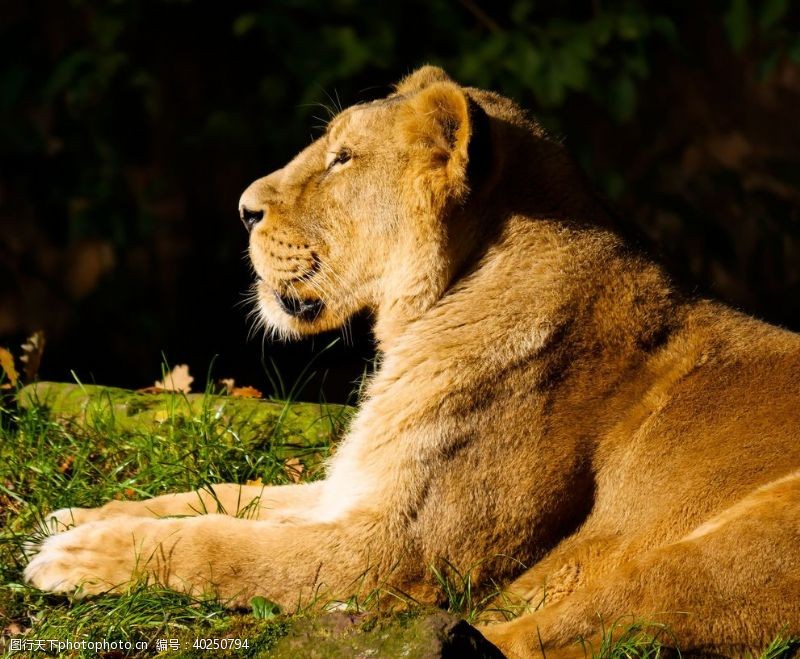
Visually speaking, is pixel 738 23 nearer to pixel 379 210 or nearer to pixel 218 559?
pixel 379 210

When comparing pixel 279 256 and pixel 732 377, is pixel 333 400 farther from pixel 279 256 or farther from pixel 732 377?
pixel 732 377

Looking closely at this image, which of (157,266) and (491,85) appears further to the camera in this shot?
(157,266)

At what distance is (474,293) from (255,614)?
3.62ft

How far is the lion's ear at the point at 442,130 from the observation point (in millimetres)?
3658

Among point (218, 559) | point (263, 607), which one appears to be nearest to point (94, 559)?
point (218, 559)

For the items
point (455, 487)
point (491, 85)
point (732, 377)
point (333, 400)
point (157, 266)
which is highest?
point (491, 85)

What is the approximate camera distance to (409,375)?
3.66 metres

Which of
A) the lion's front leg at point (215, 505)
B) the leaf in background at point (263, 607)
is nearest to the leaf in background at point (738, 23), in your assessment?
the lion's front leg at point (215, 505)

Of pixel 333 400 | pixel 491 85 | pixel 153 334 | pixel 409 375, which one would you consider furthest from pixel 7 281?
pixel 409 375

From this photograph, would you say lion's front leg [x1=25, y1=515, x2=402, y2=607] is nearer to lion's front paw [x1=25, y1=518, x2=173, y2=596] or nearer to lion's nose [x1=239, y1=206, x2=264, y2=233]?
lion's front paw [x1=25, y1=518, x2=173, y2=596]

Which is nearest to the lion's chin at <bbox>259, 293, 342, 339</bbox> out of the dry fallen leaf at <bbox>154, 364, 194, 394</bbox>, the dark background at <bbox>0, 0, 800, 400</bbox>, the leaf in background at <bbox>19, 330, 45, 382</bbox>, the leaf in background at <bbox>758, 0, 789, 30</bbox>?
the dry fallen leaf at <bbox>154, 364, 194, 394</bbox>

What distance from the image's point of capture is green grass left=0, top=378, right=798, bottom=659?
10.9 feet

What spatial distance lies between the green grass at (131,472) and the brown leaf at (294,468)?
10 mm

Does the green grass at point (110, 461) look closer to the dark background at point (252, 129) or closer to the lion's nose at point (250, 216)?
the lion's nose at point (250, 216)
